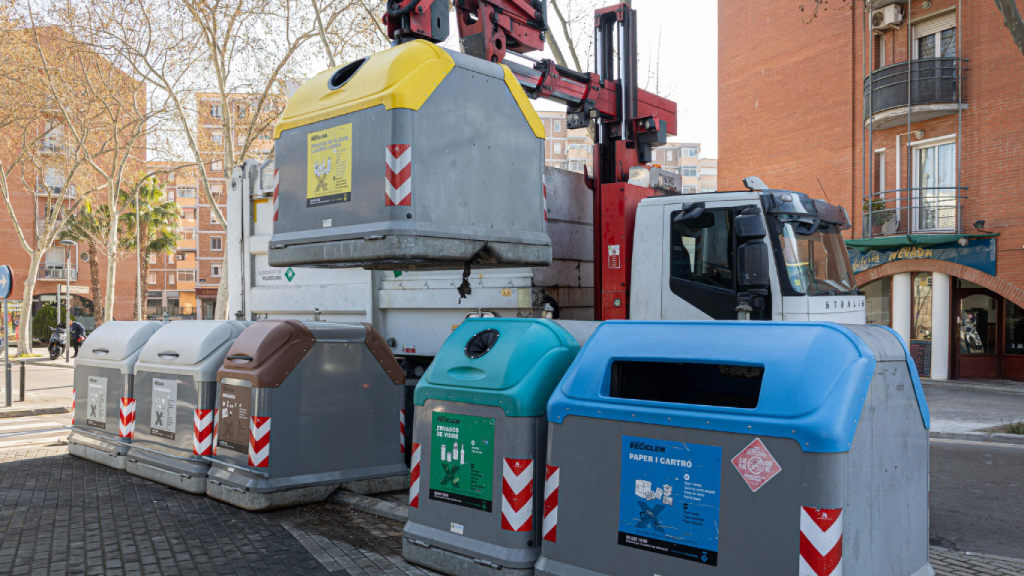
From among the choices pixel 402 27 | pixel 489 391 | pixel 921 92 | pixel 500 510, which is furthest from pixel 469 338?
pixel 921 92

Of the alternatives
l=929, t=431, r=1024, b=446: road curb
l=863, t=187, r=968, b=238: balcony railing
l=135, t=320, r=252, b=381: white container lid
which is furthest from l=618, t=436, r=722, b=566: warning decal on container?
l=863, t=187, r=968, b=238: balcony railing

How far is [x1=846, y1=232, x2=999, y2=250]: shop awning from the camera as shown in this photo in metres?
17.7

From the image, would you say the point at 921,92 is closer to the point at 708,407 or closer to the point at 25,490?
the point at 708,407

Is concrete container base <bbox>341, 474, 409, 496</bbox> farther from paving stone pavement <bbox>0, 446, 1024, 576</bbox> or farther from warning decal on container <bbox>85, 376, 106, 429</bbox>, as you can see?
warning decal on container <bbox>85, 376, 106, 429</bbox>

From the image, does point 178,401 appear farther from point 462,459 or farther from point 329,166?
point 462,459

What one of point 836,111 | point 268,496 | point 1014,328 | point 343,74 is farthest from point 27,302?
point 1014,328

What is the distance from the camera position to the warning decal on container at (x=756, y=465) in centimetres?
322

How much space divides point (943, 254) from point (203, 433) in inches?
695

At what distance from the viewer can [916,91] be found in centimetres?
1858

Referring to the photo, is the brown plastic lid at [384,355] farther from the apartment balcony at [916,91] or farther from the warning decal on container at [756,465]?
the apartment balcony at [916,91]

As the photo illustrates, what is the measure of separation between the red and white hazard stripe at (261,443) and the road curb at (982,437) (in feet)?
29.7

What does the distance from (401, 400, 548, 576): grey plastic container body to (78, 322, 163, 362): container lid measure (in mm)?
4912

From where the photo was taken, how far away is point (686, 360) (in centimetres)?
372

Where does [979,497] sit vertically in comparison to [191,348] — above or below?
below
